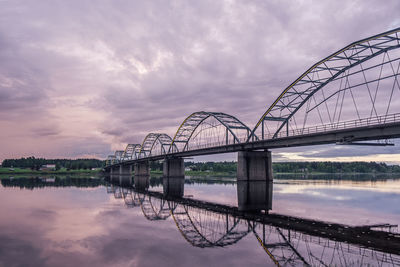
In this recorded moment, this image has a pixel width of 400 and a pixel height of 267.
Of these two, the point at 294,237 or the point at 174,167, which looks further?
the point at 174,167

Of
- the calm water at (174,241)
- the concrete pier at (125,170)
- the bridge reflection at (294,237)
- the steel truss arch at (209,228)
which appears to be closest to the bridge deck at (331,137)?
the calm water at (174,241)

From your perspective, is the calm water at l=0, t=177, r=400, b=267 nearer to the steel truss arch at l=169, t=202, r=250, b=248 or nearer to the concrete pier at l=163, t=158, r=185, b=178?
the steel truss arch at l=169, t=202, r=250, b=248

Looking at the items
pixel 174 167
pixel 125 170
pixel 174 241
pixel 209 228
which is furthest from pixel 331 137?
pixel 125 170

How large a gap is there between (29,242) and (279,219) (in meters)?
15.7

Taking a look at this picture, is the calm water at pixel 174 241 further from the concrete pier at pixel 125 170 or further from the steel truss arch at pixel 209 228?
the concrete pier at pixel 125 170

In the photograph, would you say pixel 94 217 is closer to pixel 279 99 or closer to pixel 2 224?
pixel 2 224

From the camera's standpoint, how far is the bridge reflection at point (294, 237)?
41.5 feet

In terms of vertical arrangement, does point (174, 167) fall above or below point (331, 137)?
below

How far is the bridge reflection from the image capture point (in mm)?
12648

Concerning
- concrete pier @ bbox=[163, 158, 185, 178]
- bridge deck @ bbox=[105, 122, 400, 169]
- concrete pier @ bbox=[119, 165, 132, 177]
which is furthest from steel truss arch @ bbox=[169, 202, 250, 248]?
concrete pier @ bbox=[119, 165, 132, 177]

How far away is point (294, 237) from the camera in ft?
54.4

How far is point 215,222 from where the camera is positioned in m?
21.5

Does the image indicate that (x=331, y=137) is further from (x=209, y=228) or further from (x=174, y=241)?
(x=174, y=241)

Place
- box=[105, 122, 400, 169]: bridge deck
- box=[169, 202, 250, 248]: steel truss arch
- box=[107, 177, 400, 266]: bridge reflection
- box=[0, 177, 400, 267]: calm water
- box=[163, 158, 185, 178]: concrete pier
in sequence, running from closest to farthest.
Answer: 1. box=[0, 177, 400, 267]: calm water
2. box=[107, 177, 400, 266]: bridge reflection
3. box=[169, 202, 250, 248]: steel truss arch
4. box=[105, 122, 400, 169]: bridge deck
5. box=[163, 158, 185, 178]: concrete pier
